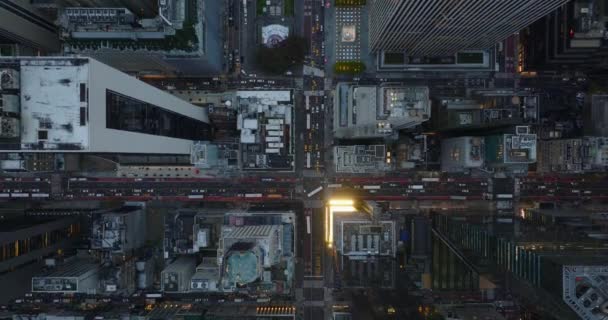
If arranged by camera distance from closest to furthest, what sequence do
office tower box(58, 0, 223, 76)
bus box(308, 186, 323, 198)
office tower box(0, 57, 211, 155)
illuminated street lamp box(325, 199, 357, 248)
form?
1. office tower box(0, 57, 211, 155)
2. office tower box(58, 0, 223, 76)
3. illuminated street lamp box(325, 199, 357, 248)
4. bus box(308, 186, 323, 198)

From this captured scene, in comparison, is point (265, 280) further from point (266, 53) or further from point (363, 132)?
point (266, 53)

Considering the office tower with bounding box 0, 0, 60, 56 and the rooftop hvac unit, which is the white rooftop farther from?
the office tower with bounding box 0, 0, 60, 56

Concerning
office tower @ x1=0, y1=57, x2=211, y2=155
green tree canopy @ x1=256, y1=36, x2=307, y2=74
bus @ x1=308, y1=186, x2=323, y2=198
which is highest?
green tree canopy @ x1=256, y1=36, x2=307, y2=74

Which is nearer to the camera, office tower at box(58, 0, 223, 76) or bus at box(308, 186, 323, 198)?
office tower at box(58, 0, 223, 76)

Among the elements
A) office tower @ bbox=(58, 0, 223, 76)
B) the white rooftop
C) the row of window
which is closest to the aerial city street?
office tower @ bbox=(58, 0, 223, 76)

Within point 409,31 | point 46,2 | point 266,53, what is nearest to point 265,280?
point 266,53

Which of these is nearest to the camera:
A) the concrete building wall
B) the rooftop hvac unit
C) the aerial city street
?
the rooftop hvac unit

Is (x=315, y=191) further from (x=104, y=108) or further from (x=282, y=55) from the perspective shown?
(x=104, y=108)

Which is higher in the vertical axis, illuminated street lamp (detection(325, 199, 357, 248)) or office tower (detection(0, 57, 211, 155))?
office tower (detection(0, 57, 211, 155))
